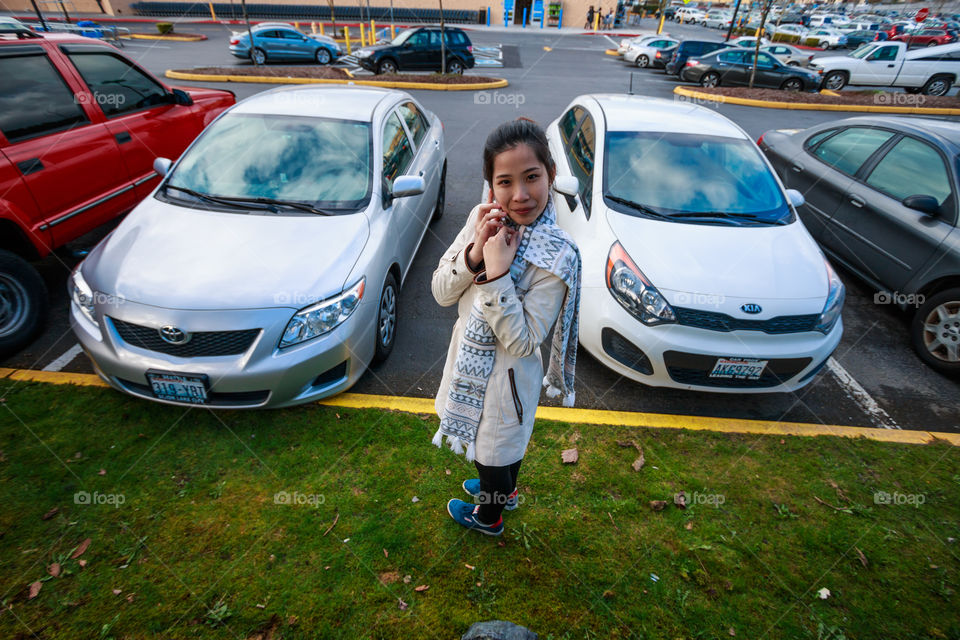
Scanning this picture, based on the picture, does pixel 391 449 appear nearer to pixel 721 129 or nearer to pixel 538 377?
pixel 538 377

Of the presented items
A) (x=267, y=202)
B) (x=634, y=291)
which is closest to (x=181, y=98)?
(x=267, y=202)

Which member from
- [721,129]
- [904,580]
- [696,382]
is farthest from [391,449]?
[721,129]

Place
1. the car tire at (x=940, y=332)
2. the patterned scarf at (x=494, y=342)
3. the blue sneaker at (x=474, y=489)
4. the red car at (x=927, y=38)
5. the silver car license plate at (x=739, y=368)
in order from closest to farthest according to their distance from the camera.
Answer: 1. the patterned scarf at (x=494, y=342)
2. the blue sneaker at (x=474, y=489)
3. the silver car license plate at (x=739, y=368)
4. the car tire at (x=940, y=332)
5. the red car at (x=927, y=38)

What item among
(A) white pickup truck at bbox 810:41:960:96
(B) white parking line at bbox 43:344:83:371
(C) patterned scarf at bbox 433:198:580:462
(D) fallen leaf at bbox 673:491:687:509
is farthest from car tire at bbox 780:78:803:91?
(B) white parking line at bbox 43:344:83:371

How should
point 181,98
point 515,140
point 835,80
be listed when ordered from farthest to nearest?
1. point 835,80
2. point 181,98
3. point 515,140

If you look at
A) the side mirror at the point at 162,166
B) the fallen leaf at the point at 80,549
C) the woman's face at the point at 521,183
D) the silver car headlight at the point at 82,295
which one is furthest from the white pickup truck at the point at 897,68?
the fallen leaf at the point at 80,549

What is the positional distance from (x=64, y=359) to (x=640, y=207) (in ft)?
15.3

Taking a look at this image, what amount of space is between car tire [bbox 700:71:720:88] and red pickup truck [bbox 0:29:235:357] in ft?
→ 54.4

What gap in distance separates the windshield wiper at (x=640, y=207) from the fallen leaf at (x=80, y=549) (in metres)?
4.04

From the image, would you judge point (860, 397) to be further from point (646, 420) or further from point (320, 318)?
point (320, 318)

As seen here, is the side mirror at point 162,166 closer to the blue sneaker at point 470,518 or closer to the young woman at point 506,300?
the young woman at point 506,300

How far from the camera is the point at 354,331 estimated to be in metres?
3.06

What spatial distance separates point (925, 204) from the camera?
13.1ft

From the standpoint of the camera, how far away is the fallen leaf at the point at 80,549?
2.28m
